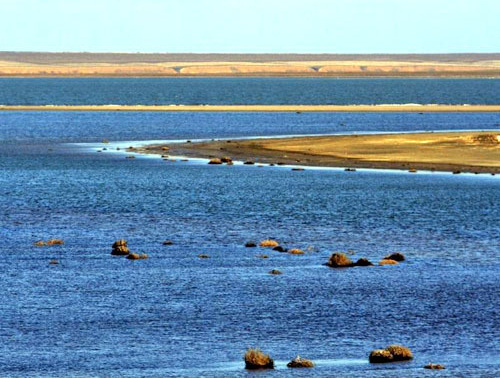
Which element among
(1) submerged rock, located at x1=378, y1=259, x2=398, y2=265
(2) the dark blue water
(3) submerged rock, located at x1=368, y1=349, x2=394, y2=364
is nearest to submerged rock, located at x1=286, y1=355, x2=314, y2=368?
(2) the dark blue water

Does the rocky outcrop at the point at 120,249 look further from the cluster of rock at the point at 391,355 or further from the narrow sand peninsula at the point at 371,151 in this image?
the narrow sand peninsula at the point at 371,151

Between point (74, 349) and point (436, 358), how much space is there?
839cm

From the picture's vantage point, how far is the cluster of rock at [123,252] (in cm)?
4416

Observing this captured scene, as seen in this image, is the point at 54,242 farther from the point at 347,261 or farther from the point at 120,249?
the point at 347,261

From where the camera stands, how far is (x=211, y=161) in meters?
89.6

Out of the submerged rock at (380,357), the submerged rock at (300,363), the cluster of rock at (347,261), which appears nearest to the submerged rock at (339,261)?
the cluster of rock at (347,261)

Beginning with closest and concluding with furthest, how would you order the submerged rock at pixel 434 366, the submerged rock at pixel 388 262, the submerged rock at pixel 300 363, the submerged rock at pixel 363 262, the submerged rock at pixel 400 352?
the submerged rock at pixel 434 366, the submerged rock at pixel 300 363, the submerged rock at pixel 400 352, the submerged rock at pixel 363 262, the submerged rock at pixel 388 262

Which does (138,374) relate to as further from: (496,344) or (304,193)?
(304,193)

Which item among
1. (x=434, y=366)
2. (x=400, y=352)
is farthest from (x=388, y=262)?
(x=434, y=366)

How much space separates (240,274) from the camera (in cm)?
4056

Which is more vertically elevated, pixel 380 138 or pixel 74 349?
pixel 380 138

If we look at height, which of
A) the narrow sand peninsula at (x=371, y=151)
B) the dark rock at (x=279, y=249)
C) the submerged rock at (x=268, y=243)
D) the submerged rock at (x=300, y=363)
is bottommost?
the submerged rock at (x=300, y=363)

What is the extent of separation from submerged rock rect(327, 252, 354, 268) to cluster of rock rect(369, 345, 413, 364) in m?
13.1

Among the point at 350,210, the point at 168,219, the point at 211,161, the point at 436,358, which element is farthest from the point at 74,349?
the point at 211,161
